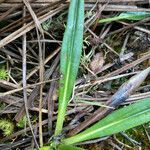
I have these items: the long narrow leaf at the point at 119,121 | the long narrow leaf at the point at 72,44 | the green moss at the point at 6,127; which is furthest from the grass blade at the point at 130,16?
the green moss at the point at 6,127

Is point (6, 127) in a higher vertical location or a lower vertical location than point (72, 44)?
lower

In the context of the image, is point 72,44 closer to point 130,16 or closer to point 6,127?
point 130,16

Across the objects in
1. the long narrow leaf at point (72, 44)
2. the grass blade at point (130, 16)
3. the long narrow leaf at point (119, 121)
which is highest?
the grass blade at point (130, 16)

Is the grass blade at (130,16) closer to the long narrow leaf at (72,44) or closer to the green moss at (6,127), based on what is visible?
the long narrow leaf at (72,44)

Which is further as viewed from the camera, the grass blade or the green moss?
the grass blade

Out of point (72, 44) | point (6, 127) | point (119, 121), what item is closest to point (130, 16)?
point (72, 44)

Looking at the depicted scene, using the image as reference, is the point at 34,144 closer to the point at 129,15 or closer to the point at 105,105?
the point at 105,105

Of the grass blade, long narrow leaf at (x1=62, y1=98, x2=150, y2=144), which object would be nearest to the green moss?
long narrow leaf at (x1=62, y1=98, x2=150, y2=144)

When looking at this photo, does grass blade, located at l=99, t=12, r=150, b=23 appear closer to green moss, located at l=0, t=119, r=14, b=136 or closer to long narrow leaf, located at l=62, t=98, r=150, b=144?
long narrow leaf, located at l=62, t=98, r=150, b=144
